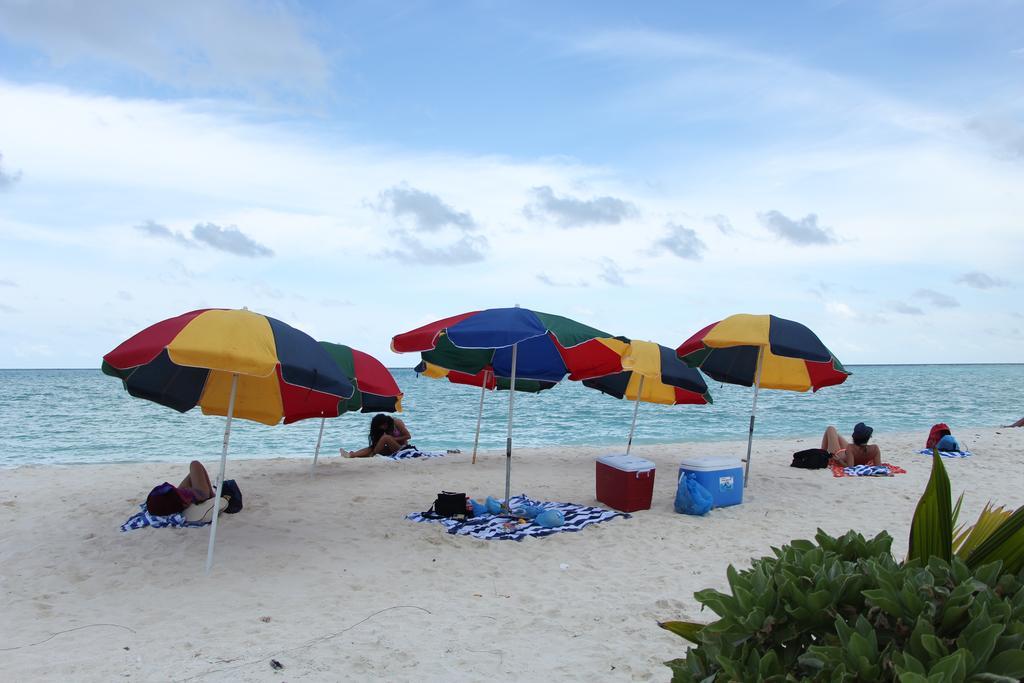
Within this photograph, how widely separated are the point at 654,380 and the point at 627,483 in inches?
142

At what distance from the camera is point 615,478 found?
27.5 feet

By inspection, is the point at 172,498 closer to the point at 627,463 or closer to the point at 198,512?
the point at 198,512

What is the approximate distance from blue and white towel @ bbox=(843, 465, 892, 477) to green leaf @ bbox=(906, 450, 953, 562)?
9681 millimetres

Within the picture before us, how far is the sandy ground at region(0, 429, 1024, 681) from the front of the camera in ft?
14.1

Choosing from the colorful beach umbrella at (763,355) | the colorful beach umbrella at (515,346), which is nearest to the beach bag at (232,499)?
the colorful beach umbrella at (515,346)

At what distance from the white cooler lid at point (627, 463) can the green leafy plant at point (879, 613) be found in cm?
618

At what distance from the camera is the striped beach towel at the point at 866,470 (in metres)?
A: 10.8

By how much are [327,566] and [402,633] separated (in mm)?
1708

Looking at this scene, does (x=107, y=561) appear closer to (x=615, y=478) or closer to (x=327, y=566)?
(x=327, y=566)

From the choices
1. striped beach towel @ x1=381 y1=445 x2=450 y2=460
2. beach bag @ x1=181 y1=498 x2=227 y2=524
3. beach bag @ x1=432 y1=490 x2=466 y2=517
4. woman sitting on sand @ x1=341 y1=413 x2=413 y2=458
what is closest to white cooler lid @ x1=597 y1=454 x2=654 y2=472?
beach bag @ x1=432 y1=490 x2=466 y2=517

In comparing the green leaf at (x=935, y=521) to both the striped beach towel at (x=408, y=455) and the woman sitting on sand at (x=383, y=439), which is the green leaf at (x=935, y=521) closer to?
the striped beach towel at (x=408, y=455)

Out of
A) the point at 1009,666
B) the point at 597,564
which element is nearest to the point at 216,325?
the point at 597,564

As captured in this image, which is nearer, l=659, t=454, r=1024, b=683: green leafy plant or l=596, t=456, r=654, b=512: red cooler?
l=659, t=454, r=1024, b=683: green leafy plant

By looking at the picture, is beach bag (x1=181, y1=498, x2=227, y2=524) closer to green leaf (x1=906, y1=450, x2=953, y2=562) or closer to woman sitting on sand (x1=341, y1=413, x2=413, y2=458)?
woman sitting on sand (x1=341, y1=413, x2=413, y2=458)
